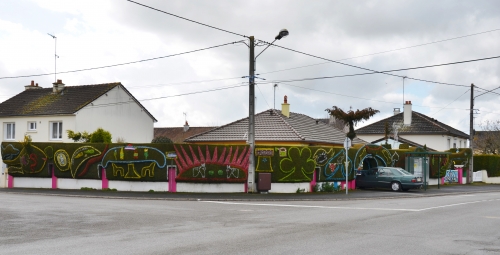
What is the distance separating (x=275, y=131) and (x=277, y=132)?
238 millimetres

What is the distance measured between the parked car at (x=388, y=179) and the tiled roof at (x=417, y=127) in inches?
1096

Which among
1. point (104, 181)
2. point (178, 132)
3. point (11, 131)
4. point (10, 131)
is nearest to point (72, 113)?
point (11, 131)

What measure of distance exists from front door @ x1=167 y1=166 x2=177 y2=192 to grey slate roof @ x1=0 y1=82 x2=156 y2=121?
15.9 meters

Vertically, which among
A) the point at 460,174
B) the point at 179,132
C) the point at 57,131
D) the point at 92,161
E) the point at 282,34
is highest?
the point at 282,34

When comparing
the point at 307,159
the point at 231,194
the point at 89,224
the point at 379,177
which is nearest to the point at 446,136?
the point at 379,177

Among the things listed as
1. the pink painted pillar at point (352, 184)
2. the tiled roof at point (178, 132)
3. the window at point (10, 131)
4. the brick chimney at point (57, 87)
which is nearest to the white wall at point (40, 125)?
the window at point (10, 131)

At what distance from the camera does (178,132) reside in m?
75.6

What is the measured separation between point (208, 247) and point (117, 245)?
73.3 inches

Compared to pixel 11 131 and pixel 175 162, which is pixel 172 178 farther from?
pixel 11 131

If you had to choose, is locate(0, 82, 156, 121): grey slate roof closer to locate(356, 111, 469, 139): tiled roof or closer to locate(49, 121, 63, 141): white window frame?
locate(49, 121, 63, 141): white window frame

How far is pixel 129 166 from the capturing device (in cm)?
2966

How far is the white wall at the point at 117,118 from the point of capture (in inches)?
1693

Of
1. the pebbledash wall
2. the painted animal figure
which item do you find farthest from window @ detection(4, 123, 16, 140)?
the painted animal figure

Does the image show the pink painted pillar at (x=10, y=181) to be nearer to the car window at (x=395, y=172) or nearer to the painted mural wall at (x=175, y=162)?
the painted mural wall at (x=175, y=162)
